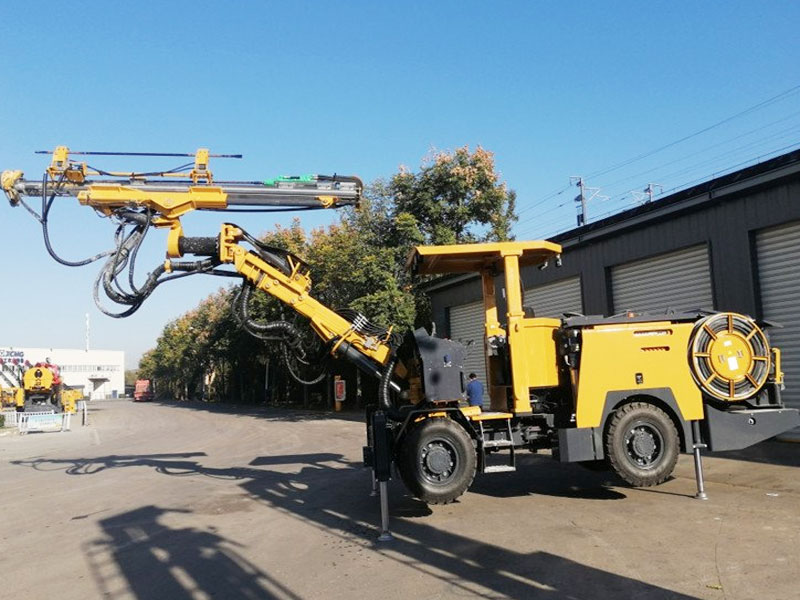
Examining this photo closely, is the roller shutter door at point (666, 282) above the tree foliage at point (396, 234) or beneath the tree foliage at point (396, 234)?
beneath

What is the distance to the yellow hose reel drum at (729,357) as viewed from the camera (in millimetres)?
8523

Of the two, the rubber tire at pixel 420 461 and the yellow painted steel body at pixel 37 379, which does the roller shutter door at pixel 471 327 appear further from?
the yellow painted steel body at pixel 37 379

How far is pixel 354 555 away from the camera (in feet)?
21.1

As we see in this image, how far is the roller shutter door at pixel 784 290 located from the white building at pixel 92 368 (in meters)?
89.3

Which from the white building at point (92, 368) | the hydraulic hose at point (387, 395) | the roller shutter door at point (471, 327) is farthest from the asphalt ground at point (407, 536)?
the white building at point (92, 368)

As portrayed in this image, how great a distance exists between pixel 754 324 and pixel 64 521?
9958 millimetres

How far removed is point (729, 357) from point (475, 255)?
3.73 metres

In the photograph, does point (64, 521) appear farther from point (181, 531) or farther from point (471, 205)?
point (471, 205)

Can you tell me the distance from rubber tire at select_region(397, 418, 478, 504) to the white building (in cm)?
8852

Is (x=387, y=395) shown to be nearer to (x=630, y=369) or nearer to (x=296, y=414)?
(x=630, y=369)

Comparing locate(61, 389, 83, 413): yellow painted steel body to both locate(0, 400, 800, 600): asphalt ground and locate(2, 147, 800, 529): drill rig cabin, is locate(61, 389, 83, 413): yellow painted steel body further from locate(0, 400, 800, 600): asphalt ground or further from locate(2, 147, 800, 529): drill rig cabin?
locate(2, 147, 800, 529): drill rig cabin

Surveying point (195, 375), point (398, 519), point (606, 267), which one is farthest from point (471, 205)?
point (195, 375)

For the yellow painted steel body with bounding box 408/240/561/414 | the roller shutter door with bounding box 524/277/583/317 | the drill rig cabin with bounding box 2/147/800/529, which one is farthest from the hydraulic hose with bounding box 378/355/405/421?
the roller shutter door with bounding box 524/277/583/317

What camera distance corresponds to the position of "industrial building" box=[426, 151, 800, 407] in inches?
482
